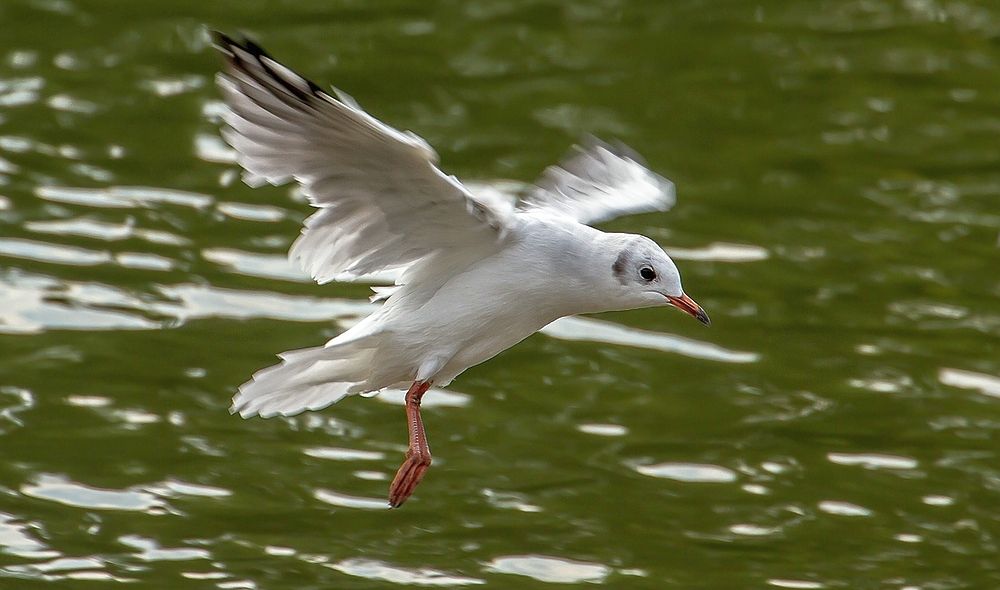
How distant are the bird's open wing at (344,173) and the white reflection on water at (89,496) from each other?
2424mm

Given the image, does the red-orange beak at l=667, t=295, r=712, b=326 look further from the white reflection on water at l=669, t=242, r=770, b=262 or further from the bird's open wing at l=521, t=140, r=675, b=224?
the white reflection on water at l=669, t=242, r=770, b=262

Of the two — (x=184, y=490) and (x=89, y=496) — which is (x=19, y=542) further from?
(x=184, y=490)

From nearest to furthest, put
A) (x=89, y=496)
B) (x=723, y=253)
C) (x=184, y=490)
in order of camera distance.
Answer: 1. (x=89, y=496)
2. (x=184, y=490)
3. (x=723, y=253)

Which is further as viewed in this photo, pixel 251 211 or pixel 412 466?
pixel 251 211

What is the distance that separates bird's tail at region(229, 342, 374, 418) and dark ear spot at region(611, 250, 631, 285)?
3.90 ft

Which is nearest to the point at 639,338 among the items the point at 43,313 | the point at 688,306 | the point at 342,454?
the point at 342,454

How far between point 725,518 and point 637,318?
102 inches

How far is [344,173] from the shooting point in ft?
27.0

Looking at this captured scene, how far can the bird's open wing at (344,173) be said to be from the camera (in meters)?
7.82

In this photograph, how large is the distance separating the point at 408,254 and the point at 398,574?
214 cm

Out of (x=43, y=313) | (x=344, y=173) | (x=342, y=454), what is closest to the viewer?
(x=344, y=173)

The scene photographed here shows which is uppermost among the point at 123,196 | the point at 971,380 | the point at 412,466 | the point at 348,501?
the point at 123,196

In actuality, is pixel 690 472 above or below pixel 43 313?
below

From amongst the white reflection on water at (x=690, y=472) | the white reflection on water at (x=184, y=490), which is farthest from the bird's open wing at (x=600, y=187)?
the white reflection on water at (x=184, y=490)
